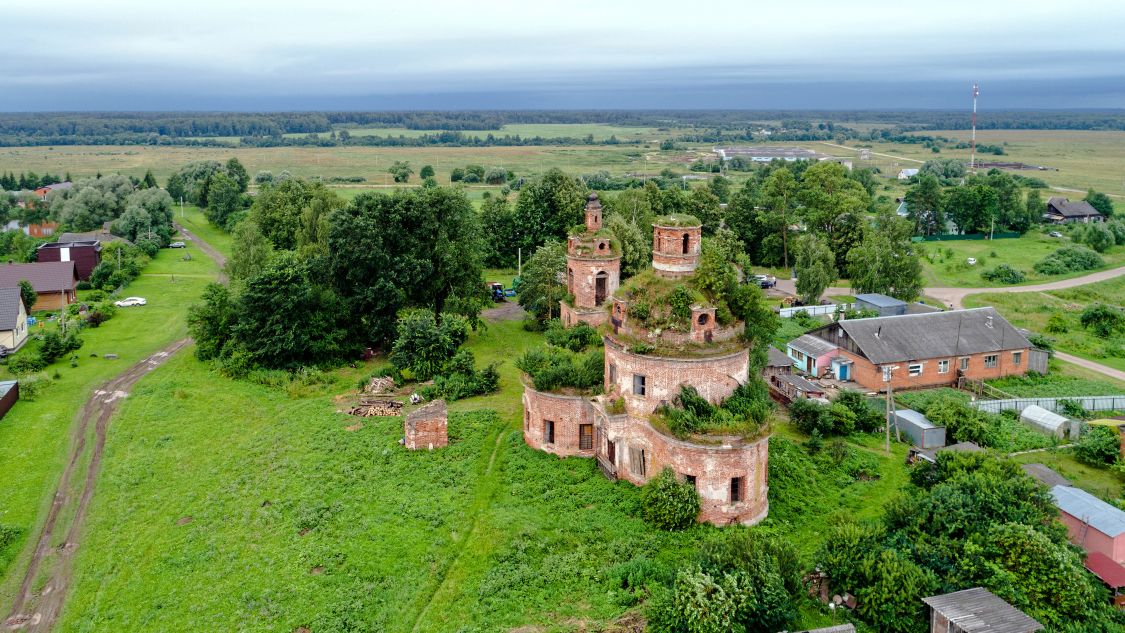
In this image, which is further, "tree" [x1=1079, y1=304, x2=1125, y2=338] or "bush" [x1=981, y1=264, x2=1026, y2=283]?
"bush" [x1=981, y1=264, x2=1026, y2=283]

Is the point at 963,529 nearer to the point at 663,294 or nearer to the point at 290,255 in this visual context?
the point at 663,294

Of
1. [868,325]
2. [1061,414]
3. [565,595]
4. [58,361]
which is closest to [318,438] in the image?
[565,595]

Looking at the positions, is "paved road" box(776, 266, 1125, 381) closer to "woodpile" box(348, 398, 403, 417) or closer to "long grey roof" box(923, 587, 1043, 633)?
"woodpile" box(348, 398, 403, 417)

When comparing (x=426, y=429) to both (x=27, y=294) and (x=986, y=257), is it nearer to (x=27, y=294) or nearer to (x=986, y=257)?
(x=27, y=294)

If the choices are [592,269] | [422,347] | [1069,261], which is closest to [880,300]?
[592,269]

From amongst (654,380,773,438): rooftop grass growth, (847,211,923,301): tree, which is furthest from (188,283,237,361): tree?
(847,211,923,301): tree

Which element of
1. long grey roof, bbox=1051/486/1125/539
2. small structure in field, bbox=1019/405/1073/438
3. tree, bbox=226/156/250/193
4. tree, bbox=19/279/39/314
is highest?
tree, bbox=226/156/250/193
